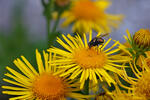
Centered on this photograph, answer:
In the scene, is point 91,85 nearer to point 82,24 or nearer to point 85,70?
point 85,70

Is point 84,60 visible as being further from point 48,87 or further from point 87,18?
point 87,18

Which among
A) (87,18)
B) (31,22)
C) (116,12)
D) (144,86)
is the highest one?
(116,12)

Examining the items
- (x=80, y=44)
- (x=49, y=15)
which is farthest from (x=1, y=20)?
(x=80, y=44)

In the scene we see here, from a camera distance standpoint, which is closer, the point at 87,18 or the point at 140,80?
the point at 140,80

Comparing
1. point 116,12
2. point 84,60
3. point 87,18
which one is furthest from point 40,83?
point 116,12

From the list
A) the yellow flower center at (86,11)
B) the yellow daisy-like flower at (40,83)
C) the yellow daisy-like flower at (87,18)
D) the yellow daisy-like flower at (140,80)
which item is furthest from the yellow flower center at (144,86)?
the yellow flower center at (86,11)

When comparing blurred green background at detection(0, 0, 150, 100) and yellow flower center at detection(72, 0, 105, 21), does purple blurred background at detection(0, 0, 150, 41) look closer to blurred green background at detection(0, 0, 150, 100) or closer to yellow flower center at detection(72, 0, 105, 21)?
blurred green background at detection(0, 0, 150, 100)

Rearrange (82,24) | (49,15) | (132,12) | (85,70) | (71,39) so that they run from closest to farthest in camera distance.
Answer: (85,70), (71,39), (49,15), (82,24), (132,12)
